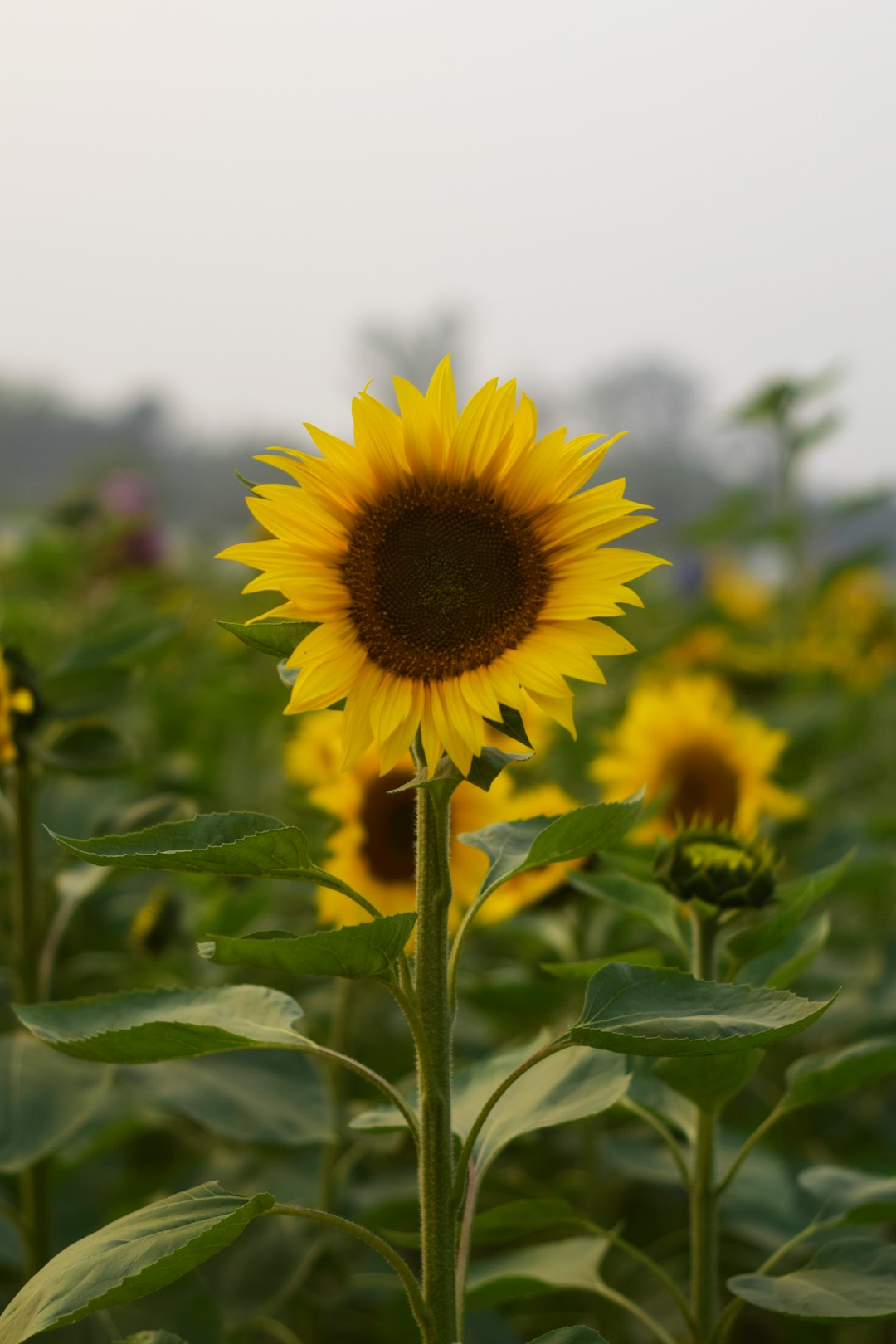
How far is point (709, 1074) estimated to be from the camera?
0.82 metres

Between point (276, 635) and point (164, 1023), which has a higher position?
point (276, 635)

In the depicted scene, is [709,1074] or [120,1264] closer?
[120,1264]

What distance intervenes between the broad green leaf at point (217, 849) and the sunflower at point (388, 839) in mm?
721

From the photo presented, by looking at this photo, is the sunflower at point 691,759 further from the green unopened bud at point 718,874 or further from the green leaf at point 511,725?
the green leaf at point 511,725

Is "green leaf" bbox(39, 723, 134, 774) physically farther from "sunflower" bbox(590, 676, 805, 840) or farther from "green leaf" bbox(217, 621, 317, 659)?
"sunflower" bbox(590, 676, 805, 840)

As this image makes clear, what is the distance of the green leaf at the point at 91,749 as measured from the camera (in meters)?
1.22

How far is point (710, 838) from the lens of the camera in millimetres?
1014

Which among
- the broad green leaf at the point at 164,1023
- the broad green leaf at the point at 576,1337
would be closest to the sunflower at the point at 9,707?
the broad green leaf at the point at 164,1023

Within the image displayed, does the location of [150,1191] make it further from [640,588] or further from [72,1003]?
[640,588]

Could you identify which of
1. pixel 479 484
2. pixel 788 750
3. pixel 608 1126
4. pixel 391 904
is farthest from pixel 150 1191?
pixel 788 750

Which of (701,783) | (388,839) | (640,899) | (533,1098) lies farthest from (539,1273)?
(701,783)

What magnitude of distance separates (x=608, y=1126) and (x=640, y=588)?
1663mm

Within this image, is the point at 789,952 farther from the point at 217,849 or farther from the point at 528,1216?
the point at 217,849

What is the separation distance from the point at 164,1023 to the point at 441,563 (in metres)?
0.35
